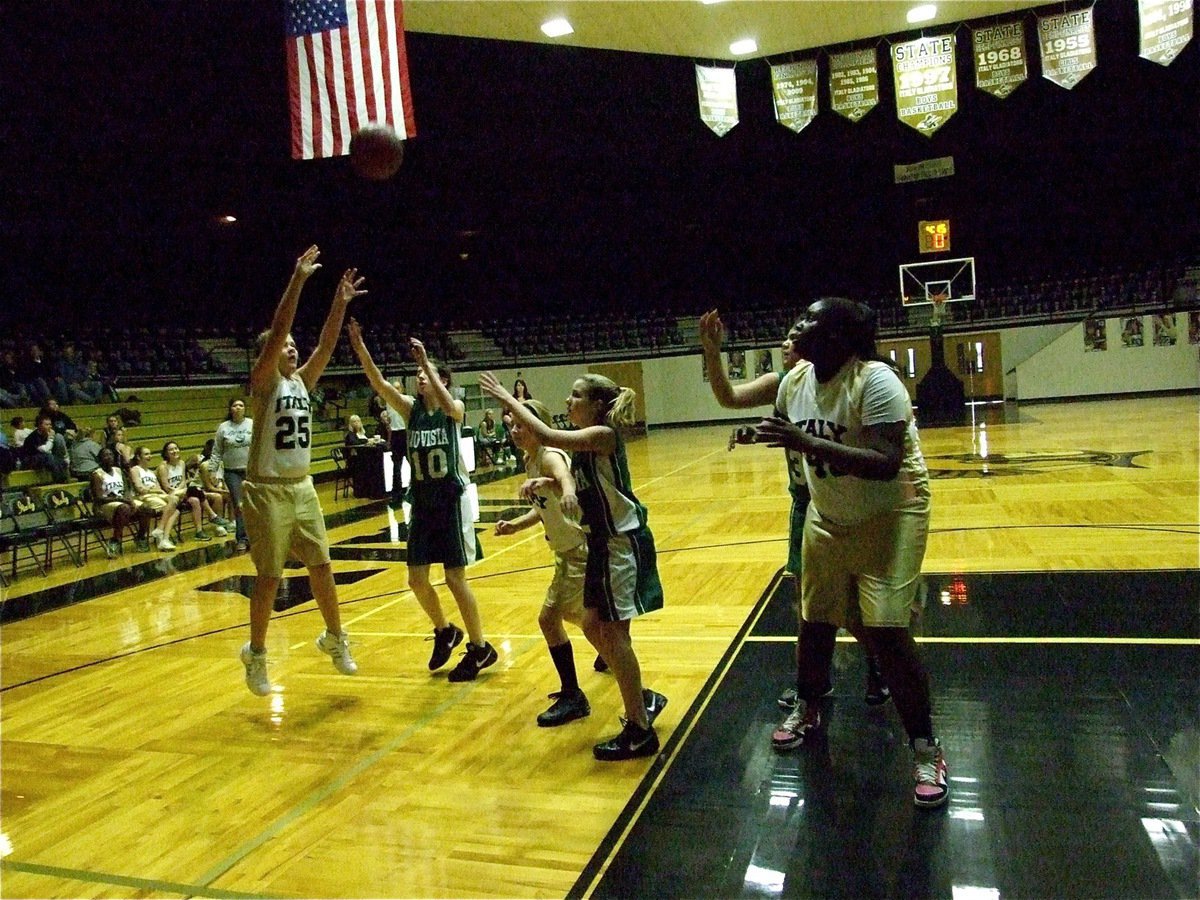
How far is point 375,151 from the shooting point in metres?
5.20

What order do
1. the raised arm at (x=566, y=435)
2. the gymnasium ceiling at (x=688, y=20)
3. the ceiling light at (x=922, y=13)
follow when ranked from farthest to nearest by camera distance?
the ceiling light at (x=922, y=13), the gymnasium ceiling at (x=688, y=20), the raised arm at (x=566, y=435)

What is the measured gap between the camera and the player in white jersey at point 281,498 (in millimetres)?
3977

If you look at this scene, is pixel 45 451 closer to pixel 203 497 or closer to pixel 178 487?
pixel 178 487

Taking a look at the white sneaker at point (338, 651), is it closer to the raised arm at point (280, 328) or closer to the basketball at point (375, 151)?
the raised arm at point (280, 328)

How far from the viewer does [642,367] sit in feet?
85.3

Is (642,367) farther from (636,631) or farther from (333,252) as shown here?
(636,631)

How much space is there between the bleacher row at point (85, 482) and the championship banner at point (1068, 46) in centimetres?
1203

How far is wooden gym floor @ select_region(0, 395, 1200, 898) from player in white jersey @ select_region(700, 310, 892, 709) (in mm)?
127

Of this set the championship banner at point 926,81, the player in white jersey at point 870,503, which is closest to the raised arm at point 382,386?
the player in white jersey at point 870,503

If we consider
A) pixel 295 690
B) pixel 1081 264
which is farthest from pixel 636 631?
pixel 1081 264

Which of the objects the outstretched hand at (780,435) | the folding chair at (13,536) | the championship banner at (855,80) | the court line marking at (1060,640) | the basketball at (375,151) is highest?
the championship banner at (855,80)

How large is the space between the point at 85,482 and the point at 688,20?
9.63 metres

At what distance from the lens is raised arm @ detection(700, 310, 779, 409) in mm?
3180

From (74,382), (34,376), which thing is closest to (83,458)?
(34,376)
